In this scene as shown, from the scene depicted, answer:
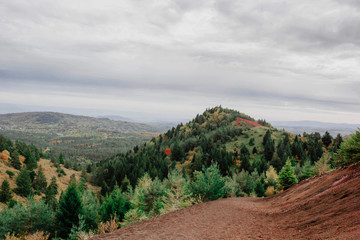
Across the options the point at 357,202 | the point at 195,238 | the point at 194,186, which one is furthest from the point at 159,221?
the point at 357,202

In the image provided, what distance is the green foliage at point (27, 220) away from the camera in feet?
97.8

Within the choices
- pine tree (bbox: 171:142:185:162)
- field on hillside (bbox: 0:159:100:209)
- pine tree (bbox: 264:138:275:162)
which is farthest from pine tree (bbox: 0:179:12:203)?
pine tree (bbox: 264:138:275:162)

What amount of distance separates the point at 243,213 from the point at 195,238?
554 centimetres

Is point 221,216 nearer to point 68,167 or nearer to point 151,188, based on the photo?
point 151,188

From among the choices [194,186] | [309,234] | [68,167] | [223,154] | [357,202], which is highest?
[357,202]

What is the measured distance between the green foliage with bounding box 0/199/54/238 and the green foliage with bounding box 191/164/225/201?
27379 mm

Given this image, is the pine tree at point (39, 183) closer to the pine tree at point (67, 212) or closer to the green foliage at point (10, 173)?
the green foliage at point (10, 173)

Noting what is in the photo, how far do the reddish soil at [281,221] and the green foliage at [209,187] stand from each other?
17.6ft

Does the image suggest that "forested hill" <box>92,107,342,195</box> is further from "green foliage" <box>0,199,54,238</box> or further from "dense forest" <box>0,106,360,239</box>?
"green foliage" <box>0,199,54,238</box>

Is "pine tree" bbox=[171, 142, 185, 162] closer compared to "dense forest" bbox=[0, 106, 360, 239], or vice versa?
"dense forest" bbox=[0, 106, 360, 239]

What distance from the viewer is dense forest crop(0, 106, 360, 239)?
2156cm

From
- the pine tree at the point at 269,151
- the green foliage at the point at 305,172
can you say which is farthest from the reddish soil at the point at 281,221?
the pine tree at the point at 269,151

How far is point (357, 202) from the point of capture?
916cm

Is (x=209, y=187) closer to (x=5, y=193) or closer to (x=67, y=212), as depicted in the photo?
(x=67, y=212)
